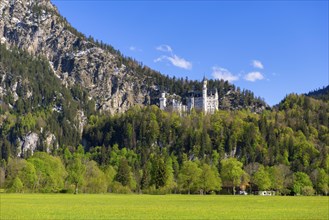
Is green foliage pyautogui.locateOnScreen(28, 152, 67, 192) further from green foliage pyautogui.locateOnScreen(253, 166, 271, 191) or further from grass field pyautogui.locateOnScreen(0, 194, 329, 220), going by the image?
grass field pyautogui.locateOnScreen(0, 194, 329, 220)

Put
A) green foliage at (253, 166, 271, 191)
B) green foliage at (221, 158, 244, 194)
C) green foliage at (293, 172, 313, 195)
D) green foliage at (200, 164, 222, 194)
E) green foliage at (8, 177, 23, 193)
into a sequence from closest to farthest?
green foliage at (8, 177, 23, 193) → green foliage at (200, 164, 222, 194) → green foliage at (253, 166, 271, 191) → green foliage at (293, 172, 313, 195) → green foliage at (221, 158, 244, 194)

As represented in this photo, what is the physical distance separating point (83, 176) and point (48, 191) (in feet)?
45.2

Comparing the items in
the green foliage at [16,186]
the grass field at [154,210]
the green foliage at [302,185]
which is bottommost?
the grass field at [154,210]

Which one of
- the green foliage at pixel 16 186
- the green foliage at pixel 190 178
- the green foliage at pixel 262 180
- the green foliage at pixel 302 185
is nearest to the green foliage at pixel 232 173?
the green foliage at pixel 262 180

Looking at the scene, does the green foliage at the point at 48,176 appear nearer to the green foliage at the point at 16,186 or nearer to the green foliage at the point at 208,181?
the green foliage at the point at 16,186

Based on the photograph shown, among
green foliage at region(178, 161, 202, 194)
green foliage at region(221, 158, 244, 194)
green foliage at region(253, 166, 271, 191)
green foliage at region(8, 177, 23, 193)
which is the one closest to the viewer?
green foliage at region(8, 177, 23, 193)

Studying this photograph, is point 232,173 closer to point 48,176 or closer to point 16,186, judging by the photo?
point 48,176

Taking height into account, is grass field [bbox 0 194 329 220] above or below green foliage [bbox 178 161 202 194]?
below

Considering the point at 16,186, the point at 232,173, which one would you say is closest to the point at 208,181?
the point at 232,173

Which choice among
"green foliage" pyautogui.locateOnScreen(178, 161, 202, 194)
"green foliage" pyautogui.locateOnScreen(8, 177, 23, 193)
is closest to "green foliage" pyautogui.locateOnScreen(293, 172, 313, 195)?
"green foliage" pyautogui.locateOnScreen(178, 161, 202, 194)

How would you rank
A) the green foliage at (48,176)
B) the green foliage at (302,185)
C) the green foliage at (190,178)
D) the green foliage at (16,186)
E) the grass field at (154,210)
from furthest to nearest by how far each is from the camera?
the green foliage at (302,185)
the green foliage at (190,178)
the green foliage at (48,176)
the green foliage at (16,186)
the grass field at (154,210)

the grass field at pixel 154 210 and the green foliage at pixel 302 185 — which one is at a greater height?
the green foliage at pixel 302 185

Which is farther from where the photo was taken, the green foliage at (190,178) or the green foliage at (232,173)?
the green foliage at (232,173)

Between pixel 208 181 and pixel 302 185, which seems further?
pixel 302 185
